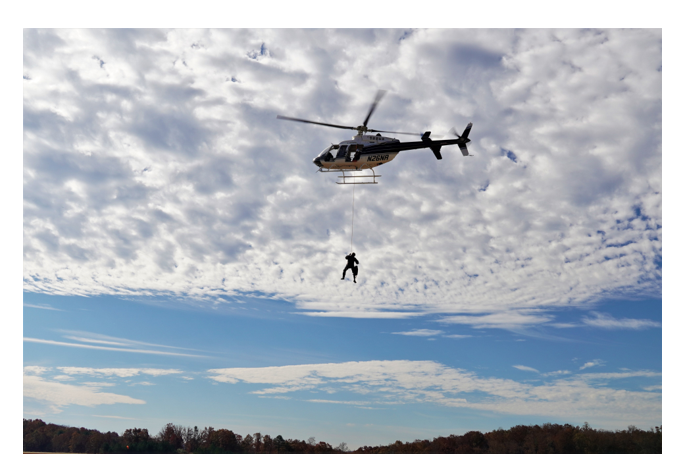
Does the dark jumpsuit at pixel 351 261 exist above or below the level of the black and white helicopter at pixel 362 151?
below

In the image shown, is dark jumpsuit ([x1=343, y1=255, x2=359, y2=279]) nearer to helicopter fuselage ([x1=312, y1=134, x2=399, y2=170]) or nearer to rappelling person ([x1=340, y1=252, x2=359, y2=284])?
rappelling person ([x1=340, y1=252, x2=359, y2=284])

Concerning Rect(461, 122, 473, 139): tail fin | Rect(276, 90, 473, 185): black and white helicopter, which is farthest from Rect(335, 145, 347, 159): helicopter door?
Rect(461, 122, 473, 139): tail fin

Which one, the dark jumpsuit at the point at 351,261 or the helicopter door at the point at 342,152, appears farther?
the helicopter door at the point at 342,152

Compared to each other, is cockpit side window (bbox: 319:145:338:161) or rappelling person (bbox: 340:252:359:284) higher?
cockpit side window (bbox: 319:145:338:161)

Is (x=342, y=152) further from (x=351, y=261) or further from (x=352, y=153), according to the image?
(x=351, y=261)

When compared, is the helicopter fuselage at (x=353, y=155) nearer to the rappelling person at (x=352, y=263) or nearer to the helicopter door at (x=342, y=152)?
the helicopter door at (x=342, y=152)

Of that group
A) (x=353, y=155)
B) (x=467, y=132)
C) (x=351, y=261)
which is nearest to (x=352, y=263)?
(x=351, y=261)

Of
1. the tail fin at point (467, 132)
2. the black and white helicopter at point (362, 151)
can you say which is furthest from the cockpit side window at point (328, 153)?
the tail fin at point (467, 132)

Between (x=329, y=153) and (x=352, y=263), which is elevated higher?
(x=329, y=153)

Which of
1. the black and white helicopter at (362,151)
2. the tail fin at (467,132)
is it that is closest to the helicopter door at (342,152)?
the black and white helicopter at (362,151)
